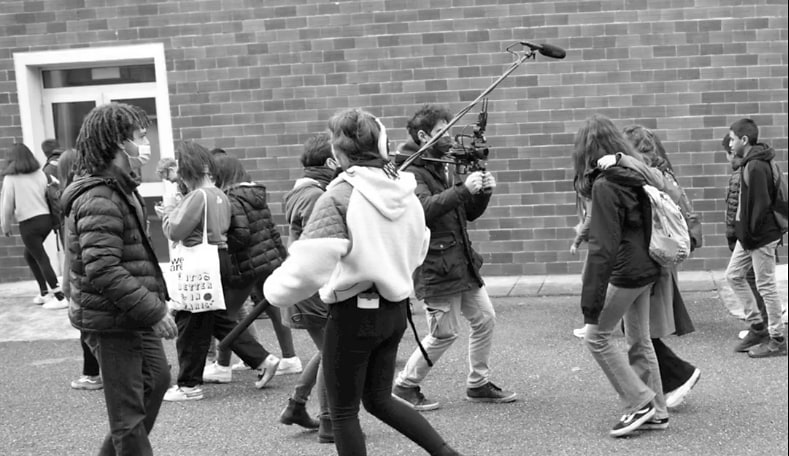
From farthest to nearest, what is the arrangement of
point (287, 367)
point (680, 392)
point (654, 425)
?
point (287, 367), point (680, 392), point (654, 425)

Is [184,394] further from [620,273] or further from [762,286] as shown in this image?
[762,286]

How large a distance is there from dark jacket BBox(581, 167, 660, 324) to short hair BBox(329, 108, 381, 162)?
1536mm

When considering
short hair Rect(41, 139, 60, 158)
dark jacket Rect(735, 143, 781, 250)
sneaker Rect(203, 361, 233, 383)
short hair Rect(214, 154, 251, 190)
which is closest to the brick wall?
short hair Rect(41, 139, 60, 158)

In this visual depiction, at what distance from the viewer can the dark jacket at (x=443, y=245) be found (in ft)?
19.9

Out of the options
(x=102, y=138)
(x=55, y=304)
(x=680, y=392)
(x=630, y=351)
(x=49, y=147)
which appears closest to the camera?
(x=102, y=138)

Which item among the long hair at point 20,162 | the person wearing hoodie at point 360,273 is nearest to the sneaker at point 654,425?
the person wearing hoodie at point 360,273

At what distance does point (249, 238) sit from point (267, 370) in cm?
94

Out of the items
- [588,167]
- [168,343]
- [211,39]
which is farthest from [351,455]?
[211,39]

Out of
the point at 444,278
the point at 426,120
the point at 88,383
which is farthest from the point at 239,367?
the point at 426,120

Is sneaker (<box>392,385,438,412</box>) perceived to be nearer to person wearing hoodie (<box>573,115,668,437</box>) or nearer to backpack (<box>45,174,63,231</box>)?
person wearing hoodie (<box>573,115,668,437</box>)

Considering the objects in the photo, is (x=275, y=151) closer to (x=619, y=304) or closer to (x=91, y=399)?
(x=91, y=399)

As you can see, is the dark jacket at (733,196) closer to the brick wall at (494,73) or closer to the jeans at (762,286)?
the jeans at (762,286)

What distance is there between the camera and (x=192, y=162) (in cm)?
672

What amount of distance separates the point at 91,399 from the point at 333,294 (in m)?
3.32
